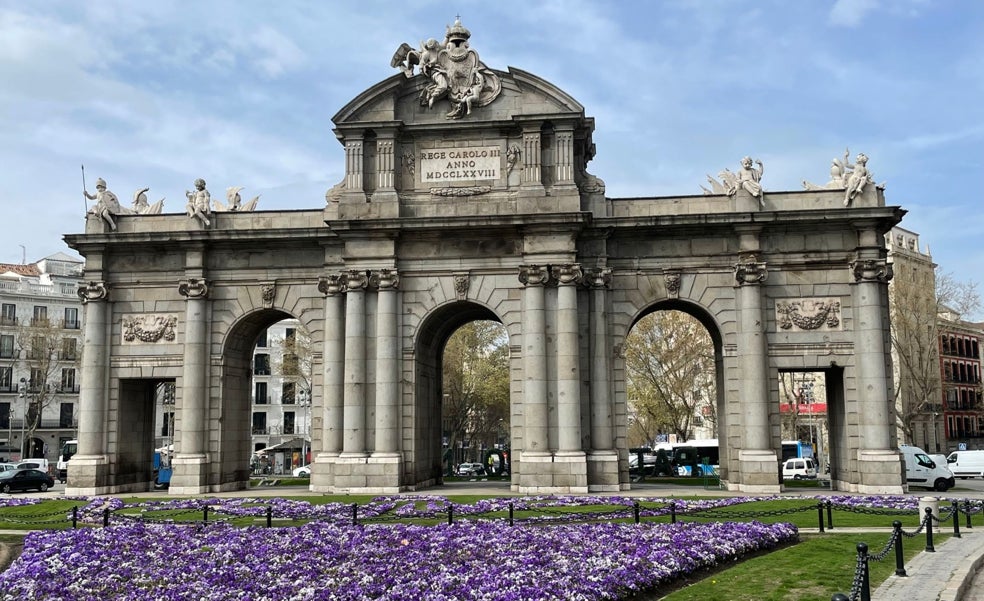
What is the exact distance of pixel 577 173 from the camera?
121 feet

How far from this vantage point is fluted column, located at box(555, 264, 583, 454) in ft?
114

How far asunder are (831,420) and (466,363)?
36.2 m

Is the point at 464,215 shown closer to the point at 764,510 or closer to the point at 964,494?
the point at 764,510

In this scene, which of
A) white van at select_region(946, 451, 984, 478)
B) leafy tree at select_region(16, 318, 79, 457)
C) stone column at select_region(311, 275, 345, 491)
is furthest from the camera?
leafy tree at select_region(16, 318, 79, 457)

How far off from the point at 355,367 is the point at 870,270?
19.9 m

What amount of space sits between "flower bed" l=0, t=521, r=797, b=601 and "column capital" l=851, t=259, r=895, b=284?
649 inches

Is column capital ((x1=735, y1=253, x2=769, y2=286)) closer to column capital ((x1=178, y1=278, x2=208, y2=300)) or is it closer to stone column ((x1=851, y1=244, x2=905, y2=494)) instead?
stone column ((x1=851, y1=244, x2=905, y2=494))

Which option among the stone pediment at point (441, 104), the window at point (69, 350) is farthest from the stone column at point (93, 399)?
the window at point (69, 350)

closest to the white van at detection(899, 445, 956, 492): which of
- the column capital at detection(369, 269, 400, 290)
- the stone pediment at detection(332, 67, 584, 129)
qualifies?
the stone pediment at detection(332, 67, 584, 129)

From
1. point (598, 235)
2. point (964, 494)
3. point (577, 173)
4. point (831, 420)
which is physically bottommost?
point (964, 494)

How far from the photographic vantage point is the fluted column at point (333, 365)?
36.3m

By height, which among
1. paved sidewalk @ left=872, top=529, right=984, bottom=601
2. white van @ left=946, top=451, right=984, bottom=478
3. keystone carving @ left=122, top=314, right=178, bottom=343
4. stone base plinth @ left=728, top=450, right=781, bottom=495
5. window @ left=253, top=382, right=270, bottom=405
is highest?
keystone carving @ left=122, top=314, right=178, bottom=343

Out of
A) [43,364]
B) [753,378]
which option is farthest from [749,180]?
[43,364]

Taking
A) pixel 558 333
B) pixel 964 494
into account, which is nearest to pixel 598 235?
pixel 558 333
